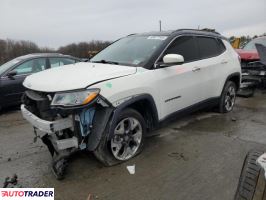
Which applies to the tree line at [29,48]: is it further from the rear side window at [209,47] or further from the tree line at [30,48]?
the rear side window at [209,47]

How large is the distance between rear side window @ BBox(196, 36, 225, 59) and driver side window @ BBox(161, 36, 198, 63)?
0.71 ft

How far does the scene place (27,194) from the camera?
9.82 feet

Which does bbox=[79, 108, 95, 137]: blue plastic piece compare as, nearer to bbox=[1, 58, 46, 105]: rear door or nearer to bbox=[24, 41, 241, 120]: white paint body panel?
bbox=[24, 41, 241, 120]: white paint body panel

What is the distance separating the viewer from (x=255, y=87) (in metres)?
9.39

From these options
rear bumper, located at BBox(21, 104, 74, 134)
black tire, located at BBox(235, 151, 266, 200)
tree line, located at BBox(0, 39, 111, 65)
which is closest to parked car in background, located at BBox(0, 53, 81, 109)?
rear bumper, located at BBox(21, 104, 74, 134)

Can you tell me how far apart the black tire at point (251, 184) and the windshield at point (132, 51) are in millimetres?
2438

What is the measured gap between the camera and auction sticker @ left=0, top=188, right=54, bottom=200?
2926mm

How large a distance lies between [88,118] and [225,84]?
3.59m

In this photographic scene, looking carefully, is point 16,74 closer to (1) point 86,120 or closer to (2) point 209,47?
(1) point 86,120

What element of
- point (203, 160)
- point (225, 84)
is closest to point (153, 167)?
point (203, 160)

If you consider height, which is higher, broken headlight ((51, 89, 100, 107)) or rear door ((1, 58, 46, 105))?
broken headlight ((51, 89, 100, 107))

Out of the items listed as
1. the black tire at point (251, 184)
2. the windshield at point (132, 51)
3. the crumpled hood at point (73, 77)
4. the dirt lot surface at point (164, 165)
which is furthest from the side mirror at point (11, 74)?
the black tire at point (251, 184)

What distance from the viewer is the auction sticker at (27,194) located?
9.60ft

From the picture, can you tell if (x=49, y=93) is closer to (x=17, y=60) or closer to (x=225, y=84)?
(x=225, y=84)
